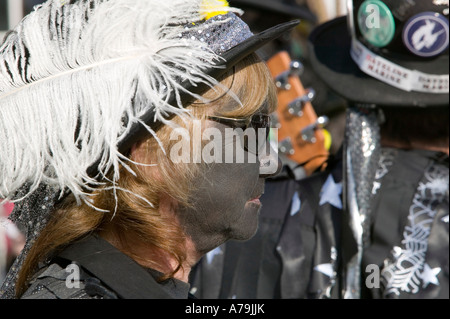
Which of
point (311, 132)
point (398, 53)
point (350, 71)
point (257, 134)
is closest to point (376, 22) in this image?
point (398, 53)

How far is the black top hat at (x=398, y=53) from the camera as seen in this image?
A: 107 inches

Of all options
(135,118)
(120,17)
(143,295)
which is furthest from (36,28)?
(143,295)

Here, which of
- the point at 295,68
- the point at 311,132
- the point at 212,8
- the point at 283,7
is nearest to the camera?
the point at 212,8

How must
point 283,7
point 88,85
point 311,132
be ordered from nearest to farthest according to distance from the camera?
point 88,85, point 311,132, point 283,7

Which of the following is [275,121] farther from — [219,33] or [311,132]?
Result: [219,33]

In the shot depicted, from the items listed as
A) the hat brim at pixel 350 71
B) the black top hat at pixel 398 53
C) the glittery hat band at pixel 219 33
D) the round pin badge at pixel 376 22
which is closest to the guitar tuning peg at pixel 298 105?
the hat brim at pixel 350 71

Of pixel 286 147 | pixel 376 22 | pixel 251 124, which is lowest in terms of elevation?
pixel 286 147

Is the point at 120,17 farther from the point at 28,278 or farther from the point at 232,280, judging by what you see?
the point at 232,280

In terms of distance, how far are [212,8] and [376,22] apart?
1.34m

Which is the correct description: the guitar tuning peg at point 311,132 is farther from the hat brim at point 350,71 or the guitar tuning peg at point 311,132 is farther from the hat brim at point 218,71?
the hat brim at point 218,71

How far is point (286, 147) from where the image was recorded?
3473 millimetres

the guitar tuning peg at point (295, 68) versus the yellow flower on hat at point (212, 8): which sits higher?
the yellow flower on hat at point (212, 8)

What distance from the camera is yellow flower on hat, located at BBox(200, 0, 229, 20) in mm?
1631

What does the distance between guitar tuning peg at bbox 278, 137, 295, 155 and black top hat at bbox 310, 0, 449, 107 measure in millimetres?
616
